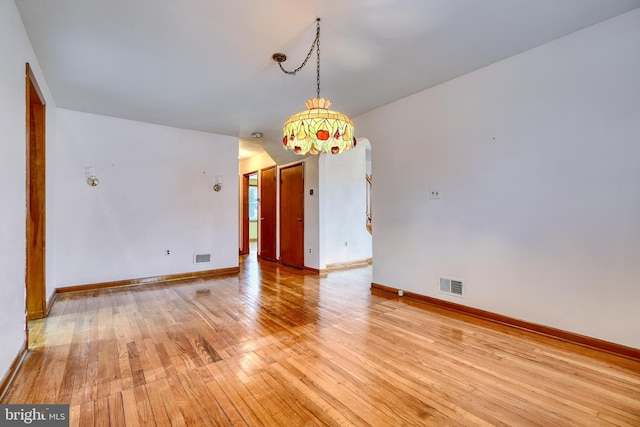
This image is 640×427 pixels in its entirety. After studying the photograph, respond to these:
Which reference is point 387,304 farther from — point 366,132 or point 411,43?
point 411,43

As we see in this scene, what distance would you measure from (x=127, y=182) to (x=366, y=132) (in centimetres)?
372

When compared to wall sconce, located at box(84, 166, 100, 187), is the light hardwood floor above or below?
below

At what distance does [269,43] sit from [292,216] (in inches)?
152

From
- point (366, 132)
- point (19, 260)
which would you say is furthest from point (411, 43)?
point (19, 260)

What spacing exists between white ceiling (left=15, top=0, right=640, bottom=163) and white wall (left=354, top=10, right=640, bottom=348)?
26 centimetres

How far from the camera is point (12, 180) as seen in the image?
2.03 metres

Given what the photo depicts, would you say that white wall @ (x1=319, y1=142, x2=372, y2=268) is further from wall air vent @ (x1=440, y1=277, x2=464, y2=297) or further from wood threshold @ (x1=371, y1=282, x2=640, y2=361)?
wall air vent @ (x1=440, y1=277, x2=464, y2=297)

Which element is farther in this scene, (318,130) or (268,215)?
(268,215)

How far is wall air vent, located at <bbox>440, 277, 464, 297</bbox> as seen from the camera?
327cm

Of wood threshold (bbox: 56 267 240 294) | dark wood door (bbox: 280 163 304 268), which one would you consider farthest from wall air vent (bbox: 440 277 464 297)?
wood threshold (bbox: 56 267 240 294)

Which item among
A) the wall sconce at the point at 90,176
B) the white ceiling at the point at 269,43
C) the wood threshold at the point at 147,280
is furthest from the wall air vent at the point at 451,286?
the wall sconce at the point at 90,176

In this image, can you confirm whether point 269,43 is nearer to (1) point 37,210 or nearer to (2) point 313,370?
(2) point 313,370

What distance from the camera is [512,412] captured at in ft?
5.33

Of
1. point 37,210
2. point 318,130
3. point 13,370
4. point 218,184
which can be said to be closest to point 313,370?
point 318,130
